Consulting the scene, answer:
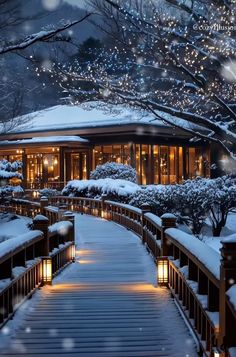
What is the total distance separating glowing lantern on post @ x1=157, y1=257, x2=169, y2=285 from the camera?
Result: 327 inches

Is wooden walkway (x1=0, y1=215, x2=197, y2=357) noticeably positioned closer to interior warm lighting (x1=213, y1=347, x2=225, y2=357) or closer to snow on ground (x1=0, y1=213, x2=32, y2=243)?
interior warm lighting (x1=213, y1=347, x2=225, y2=357)

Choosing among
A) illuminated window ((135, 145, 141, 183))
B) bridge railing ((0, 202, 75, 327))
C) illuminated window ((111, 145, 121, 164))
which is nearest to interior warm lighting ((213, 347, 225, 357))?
bridge railing ((0, 202, 75, 327))

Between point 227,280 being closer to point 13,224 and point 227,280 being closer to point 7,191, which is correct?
point 13,224

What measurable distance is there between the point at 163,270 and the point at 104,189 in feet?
53.1

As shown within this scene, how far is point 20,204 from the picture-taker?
2741cm

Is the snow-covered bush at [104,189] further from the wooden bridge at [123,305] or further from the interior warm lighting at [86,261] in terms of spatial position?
the wooden bridge at [123,305]

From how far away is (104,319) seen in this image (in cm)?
635

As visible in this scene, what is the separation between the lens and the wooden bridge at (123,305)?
4.57m

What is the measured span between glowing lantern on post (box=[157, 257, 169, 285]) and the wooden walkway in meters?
0.19

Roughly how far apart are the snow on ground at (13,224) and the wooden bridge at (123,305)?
10.6 meters

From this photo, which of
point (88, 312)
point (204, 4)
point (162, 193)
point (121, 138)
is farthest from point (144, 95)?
point (121, 138)

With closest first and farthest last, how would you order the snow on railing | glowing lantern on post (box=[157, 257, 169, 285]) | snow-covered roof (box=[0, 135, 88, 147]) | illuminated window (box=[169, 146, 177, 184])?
the snow on railing
glowing lantern on post (box=[157, 257, 169, 285])
snow-covered roof (box=[0, 135, 88, 147])
illuminated window (box=[169, 146, 177, 184])

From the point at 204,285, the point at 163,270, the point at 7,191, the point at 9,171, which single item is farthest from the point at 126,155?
the point at 204,285

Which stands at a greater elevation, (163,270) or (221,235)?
(163,270)
